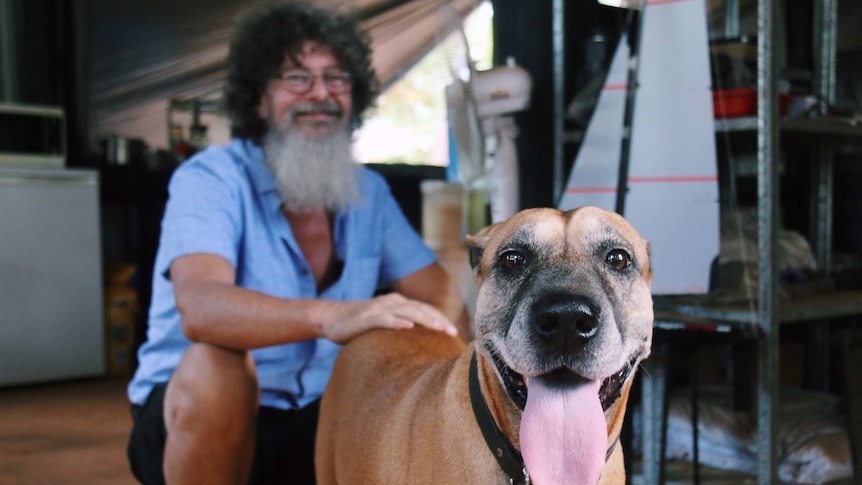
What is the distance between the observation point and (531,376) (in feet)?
4.27

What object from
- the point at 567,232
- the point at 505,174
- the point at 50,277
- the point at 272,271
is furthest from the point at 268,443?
the point at 50,277

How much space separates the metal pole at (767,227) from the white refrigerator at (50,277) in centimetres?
422

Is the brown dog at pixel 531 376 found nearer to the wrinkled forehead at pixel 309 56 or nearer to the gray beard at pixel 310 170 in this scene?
the gray beard at pixel 310 170

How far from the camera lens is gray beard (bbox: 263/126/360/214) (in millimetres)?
2312

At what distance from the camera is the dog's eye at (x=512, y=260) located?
4.69ft

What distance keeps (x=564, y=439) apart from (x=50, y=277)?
4547mm

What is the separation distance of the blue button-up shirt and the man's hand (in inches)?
14.0

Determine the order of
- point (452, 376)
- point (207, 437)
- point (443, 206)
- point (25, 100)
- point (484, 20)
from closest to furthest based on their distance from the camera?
point (452, 376)
point (207, 437)
point (443, 206)
point (484, 20)
point (25, 100)

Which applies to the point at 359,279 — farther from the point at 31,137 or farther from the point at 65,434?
the point at 31,137

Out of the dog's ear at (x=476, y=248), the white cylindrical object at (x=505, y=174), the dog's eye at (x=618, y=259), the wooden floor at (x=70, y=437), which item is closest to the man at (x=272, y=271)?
the dog's ear at (x=476, y=248)

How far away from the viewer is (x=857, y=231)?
3.47 meters

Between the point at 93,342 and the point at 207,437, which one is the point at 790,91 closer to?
the point at 207,437

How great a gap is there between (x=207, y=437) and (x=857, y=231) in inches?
114

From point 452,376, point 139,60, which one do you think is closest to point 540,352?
point 452,376
